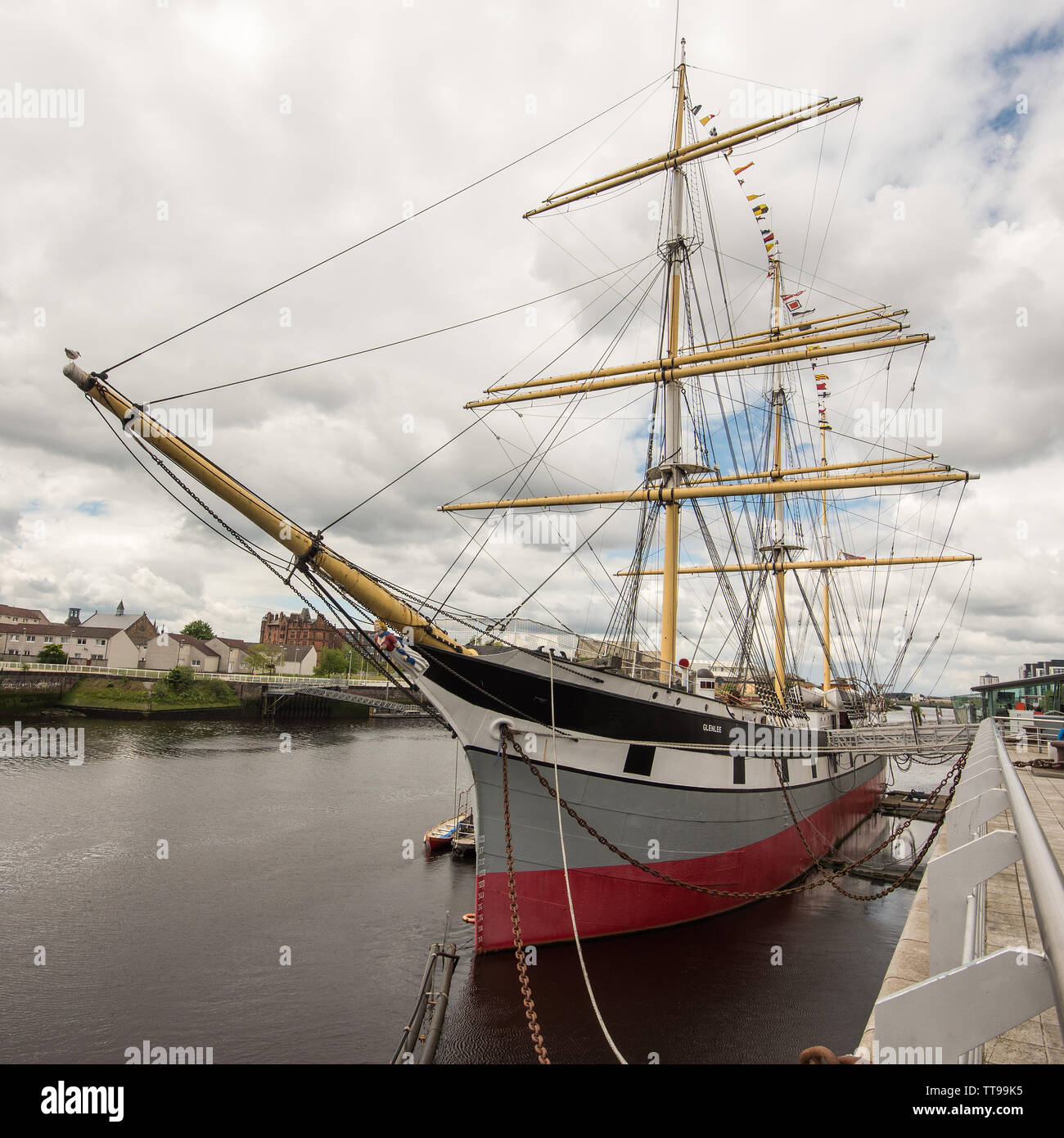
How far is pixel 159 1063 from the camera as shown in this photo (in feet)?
32.4

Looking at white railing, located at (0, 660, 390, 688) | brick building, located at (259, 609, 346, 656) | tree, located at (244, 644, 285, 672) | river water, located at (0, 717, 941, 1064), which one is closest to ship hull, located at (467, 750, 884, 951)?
river water, located at (0, 717, 941, 1064)

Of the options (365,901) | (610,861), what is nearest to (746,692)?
(610,861)

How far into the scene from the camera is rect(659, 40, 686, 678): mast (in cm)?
1623

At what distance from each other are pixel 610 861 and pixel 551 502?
9.29m

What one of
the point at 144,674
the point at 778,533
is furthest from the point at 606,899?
the point at 144,674

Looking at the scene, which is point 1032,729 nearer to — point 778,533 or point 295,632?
point 778,533

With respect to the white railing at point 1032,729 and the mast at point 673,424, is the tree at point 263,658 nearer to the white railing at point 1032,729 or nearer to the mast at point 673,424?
the mast at point 673,424

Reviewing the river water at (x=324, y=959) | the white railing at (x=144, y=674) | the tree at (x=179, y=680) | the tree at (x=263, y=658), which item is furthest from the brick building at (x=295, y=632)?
the river water at (x=324, y=959)

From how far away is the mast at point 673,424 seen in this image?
16.2m

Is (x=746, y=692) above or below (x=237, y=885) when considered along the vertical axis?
above

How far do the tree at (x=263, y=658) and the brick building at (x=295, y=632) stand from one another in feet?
85.8

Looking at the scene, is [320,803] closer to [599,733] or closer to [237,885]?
[237,885]

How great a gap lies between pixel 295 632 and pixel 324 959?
117738 millimetres

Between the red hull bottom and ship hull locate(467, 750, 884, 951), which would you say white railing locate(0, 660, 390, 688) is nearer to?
the red hull bottom
